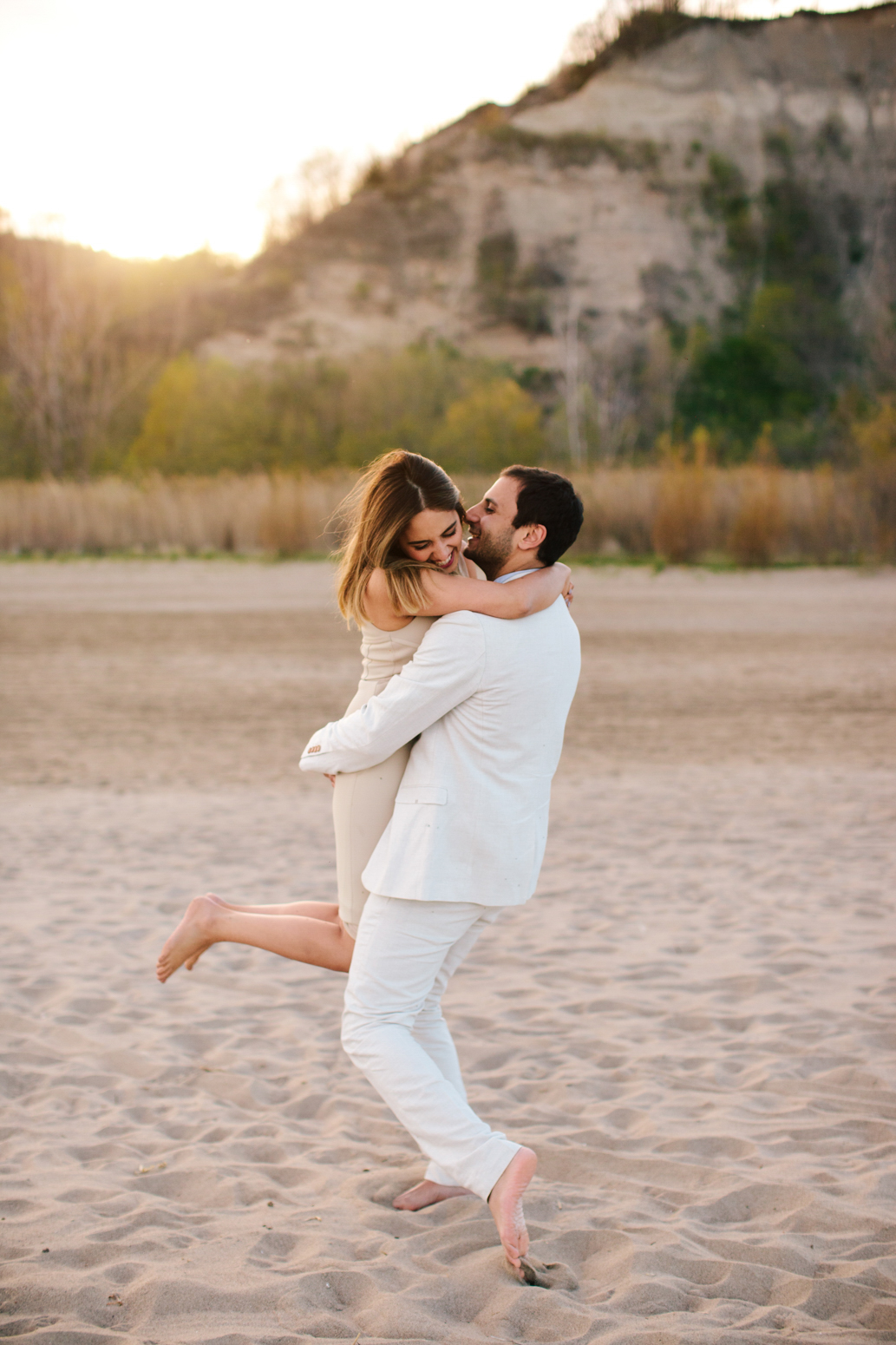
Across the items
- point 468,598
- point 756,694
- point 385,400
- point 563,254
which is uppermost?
point 563,254

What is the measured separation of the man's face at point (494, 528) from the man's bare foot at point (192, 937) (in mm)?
1129

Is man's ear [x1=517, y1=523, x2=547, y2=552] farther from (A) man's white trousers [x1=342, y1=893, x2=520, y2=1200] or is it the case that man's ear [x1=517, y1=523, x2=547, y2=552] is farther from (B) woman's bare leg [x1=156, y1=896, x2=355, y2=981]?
(B) woman's bare leg [x1=156, y1=896, x2=355, y2=981]

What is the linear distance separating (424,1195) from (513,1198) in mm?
640

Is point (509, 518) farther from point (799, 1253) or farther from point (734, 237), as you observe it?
point (734, 237)

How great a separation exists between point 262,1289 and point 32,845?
15.4 feet

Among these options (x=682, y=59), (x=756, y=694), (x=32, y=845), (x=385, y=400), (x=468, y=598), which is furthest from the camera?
(x=682, y=59)

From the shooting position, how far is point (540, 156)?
198 ft

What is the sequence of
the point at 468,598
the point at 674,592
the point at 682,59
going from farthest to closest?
the point at 682,59 → the point at 674,592 → the point at 468,598

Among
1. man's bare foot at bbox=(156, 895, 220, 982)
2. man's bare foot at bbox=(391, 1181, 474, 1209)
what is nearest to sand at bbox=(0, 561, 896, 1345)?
man's bare foot at bbox=(391, 1181, 474, 1209)

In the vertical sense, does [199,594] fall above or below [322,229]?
below

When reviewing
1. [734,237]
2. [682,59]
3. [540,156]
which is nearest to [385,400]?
[540,156]

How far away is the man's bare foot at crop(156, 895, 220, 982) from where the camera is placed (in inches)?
125

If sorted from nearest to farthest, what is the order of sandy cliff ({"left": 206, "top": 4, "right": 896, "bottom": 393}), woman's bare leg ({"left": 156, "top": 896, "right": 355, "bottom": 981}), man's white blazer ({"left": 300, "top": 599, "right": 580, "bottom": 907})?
1. man's white blazer ({"left": 300, "top": 599, "right": 580, "bottom": 907})
2. woman's bare leg ({"left": 156, "top": 896, "right": 355, "bottom": 981})
3. sandy cliff ({"left": 206, "top": 4, "right": 896, "bottom": 393})

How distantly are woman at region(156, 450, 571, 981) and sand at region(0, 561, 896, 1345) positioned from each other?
85 centimetres
